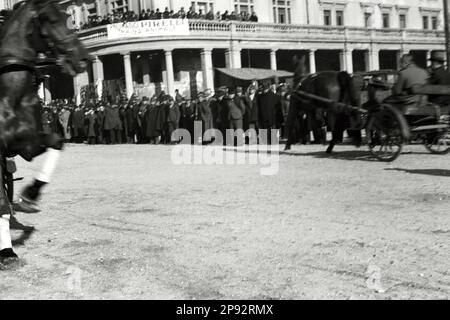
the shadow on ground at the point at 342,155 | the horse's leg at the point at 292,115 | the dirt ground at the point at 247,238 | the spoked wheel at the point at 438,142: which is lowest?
the dirt ground at the point at 247,238

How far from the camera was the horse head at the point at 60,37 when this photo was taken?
5523 mm

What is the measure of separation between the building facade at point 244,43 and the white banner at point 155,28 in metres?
0.24

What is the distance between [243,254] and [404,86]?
24.5 ft


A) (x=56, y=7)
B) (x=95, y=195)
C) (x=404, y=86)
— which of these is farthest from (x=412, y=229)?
(x=404, y=86)

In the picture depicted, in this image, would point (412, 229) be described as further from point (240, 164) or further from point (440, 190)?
point (240, 164)

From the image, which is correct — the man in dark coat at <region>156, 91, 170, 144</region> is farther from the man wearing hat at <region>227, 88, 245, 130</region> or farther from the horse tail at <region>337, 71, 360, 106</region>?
the horse tail at <region>337, 71, 360, 106</region>

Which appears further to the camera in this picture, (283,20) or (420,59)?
(420,59)

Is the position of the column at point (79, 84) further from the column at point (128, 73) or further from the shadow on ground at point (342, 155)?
the shadow on ground at point (342, 155)

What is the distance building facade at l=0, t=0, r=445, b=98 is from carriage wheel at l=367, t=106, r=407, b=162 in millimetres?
23018

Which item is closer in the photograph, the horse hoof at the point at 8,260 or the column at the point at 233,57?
the horse hoof at the point at 8,260

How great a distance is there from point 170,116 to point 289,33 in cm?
1947

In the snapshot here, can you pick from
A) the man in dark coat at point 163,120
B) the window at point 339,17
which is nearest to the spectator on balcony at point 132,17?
the man in dark coat at point 163,120

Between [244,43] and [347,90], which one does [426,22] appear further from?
[347,90]
